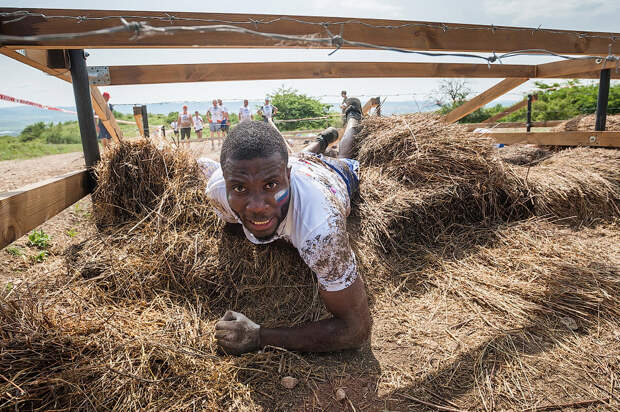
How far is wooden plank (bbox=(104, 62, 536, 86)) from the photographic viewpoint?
144 inches

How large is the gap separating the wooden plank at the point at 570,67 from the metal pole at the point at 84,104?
5.59 meters

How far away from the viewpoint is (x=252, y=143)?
173 centimetres

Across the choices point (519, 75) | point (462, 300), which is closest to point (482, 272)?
point (462, 300)

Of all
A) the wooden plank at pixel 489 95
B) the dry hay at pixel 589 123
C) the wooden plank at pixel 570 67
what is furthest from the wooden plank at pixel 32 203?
the dry hay at pixel 589 123

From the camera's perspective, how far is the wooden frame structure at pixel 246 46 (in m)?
1.98

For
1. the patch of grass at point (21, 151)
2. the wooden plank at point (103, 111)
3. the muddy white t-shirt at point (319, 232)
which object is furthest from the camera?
the patch of grass at point (21, 151)

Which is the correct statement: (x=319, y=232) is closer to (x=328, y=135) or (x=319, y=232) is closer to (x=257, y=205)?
(x=257, y=205)

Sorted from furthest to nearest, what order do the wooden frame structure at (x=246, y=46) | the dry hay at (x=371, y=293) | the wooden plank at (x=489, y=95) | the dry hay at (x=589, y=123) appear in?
the dry hay at (x=589, y=123) < the wooden plank at (x=489, y=95) < the wooden frame structure at (x=246, y=46) < the dry hay at (x=371, y=293)

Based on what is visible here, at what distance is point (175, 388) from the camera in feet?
5.05

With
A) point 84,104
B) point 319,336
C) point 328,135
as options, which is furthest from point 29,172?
point 319,336

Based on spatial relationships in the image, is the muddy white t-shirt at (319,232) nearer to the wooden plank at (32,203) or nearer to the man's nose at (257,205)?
the man's nose at (257,205)

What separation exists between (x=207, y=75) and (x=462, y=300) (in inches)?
133

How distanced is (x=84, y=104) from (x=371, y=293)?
2.75 metres

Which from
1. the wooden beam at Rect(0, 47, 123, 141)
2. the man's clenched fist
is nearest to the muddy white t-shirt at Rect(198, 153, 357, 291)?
the man's clenched fist
